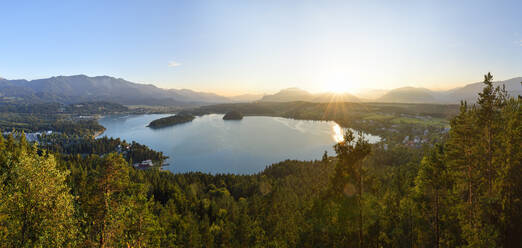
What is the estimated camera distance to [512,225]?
49.3 ft

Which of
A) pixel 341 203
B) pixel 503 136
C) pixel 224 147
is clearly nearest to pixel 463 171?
pixel 503 136

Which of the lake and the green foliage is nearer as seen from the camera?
the green foliage

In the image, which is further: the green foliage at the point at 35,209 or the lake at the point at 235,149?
the lake at the point at 235,149

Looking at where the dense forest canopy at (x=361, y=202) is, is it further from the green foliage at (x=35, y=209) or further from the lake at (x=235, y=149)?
A: the lake at (x=235, y=149)

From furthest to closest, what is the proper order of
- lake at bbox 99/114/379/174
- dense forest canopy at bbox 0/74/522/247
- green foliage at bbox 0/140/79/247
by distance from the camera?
lake at bbox 99/114/379/174 < dense forest canopy at bbox 0/74/522/247 < green foliage at bbox 0/140/79/247

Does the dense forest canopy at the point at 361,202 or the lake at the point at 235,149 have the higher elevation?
the dense forest canopy at the point at 361,202

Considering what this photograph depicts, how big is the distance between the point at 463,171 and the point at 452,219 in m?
3.80

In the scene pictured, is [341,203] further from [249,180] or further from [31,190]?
[249,180]

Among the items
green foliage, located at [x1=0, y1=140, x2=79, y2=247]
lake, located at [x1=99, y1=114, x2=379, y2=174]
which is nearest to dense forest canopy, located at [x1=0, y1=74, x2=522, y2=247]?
green foliage, located at [x1=0, y1=140, x2=79, y2=247]

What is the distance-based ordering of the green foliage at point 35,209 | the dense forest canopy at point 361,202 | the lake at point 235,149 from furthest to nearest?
the lake at point 235,149
the dense forest canopy at point 361,202
the green foliage at point 35,209

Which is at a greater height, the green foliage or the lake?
the green foliage

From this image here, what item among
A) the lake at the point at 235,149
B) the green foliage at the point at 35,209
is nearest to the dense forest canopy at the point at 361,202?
the green foliage at the point at 35,209

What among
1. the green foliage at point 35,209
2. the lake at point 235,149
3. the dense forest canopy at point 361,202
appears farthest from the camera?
the lake at point 235,149

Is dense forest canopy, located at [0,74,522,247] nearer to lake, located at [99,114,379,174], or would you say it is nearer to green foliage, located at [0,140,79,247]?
green foliage, located at [0,140,79,247]
